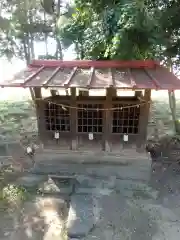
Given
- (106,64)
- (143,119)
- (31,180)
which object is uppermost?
(106,64)

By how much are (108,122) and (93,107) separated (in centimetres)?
65

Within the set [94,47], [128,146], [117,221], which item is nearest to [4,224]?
[117,221]

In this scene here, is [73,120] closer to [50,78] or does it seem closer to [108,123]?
[108,123]

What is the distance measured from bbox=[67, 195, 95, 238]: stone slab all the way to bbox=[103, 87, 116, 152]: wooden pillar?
1.83 metres

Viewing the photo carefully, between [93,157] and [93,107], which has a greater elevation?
[93,107]

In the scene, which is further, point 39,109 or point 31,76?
point 39,109

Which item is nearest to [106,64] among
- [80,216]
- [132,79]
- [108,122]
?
[132,79]

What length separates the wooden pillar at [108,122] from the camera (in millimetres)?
7219

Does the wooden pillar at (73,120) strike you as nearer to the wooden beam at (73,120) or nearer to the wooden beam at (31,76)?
the wooden beam at (73,120)

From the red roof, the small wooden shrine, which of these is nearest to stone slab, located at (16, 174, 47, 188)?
the small wooden shrine

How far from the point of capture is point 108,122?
24.7ft

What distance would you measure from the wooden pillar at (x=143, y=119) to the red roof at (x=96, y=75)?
0.63 metres

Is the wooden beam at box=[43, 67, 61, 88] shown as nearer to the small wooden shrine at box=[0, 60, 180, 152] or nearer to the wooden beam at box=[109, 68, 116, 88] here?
the small wooden shrine at box=[0, 60, 180, 152]

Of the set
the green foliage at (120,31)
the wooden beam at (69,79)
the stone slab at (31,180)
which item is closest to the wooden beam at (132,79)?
the green foliage at (120,31)
